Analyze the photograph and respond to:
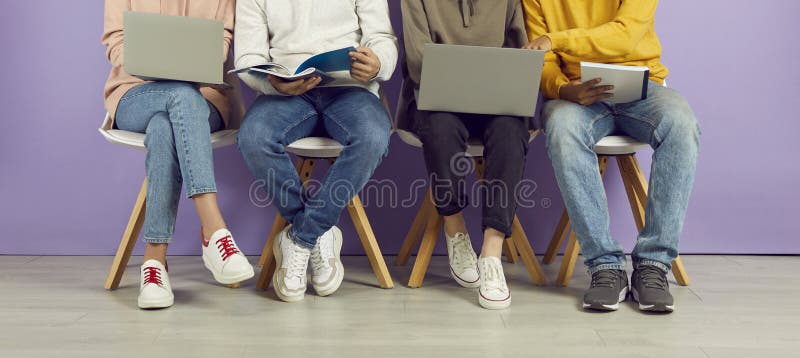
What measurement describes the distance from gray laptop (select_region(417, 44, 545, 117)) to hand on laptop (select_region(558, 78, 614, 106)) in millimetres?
131

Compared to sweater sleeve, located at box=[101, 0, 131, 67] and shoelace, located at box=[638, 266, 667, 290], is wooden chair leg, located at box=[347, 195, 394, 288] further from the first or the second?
sweater sleeve, located at box=[101, 0, 131, 67]

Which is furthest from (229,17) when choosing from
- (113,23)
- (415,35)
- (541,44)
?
(541,44)

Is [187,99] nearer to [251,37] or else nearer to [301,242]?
[251,37]

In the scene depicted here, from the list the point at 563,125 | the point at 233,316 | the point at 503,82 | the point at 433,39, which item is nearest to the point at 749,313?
→ the point at 563,125

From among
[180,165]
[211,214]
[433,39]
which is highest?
[433,39]

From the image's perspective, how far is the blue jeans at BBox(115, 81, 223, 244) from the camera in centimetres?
174

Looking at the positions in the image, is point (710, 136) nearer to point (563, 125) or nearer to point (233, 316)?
point (563, 125)

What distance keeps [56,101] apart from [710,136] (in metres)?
2.16

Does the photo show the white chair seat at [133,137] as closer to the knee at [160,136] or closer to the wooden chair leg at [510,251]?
the knee at [160,136]

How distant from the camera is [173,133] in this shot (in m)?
1.77

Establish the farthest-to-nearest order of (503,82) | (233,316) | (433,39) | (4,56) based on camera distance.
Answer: (4,56)
(433,39)
(503,82)
(233,316)

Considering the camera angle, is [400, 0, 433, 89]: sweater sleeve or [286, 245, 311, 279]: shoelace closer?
[286, 245, 311, 279]: shoelace

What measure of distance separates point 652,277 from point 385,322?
0.66 metres

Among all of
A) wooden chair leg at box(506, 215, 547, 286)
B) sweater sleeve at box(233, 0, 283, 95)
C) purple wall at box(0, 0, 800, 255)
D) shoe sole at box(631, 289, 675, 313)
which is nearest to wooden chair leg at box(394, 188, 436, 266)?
purple wall at box(0, 0, 800, 255)
